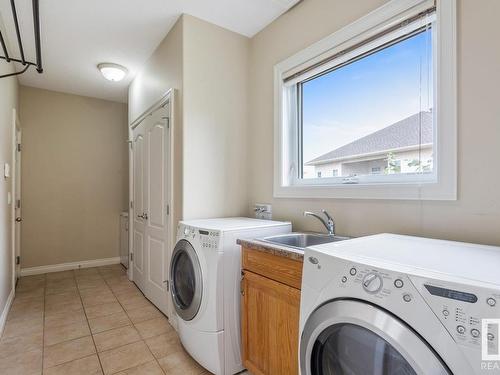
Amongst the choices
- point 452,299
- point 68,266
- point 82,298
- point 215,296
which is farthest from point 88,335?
point 452,299

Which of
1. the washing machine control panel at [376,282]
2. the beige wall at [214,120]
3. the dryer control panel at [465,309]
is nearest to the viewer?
the dryer control panel at [465,309]

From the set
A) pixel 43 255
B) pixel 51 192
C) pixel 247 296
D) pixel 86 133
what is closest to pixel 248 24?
pixel 247 296

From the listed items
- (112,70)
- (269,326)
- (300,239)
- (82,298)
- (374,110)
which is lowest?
(82,298)

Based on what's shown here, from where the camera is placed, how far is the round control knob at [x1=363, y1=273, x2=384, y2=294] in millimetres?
815

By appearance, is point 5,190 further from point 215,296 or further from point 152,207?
point 215,296

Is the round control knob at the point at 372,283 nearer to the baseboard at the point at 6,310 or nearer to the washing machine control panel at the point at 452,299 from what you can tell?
the washing machine control panel at the point at 452,299

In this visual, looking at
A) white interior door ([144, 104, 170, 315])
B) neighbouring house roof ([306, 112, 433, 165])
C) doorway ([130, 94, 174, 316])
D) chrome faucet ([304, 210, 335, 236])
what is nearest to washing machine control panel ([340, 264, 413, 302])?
chrome faucet ([304, 210, 335, 236])

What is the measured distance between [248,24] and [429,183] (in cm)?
194

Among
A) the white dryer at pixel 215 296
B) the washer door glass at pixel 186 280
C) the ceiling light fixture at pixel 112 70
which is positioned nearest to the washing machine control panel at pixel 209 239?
the white dryer at pixel 215 296

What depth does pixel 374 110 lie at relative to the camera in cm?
178

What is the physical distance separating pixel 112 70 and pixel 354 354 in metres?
3.44

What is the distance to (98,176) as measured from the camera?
14.2ft

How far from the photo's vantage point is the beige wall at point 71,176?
386 centimetres

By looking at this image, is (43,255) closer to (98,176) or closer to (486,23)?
(98,176)
